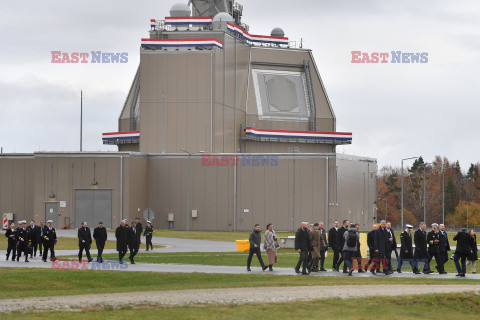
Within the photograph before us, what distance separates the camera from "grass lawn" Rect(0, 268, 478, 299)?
28.0m

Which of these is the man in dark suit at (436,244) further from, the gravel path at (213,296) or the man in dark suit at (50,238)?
the man in dark suit at (50,238)

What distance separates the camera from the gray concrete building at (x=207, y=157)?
8200cm

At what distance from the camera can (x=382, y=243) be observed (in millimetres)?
33625

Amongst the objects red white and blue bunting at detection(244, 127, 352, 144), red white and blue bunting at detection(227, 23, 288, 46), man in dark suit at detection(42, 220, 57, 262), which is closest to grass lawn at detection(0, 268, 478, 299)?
man in dark suit at detection(42, 220, 57, 262)

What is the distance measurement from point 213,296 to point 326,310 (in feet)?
11.1

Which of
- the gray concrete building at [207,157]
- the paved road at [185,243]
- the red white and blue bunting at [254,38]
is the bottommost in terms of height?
the paved road at [185,243]

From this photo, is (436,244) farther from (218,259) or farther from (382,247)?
(218,259)

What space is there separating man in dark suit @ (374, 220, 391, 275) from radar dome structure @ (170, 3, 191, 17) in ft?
230

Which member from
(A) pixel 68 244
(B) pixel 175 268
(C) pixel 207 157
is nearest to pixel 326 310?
(B) pixel 175 268

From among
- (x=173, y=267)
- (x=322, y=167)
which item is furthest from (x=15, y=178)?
(x=173, y=267)

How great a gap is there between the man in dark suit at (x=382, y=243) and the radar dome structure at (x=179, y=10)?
230ft

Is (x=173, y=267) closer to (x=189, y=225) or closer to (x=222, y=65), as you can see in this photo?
(x=189, y=225)

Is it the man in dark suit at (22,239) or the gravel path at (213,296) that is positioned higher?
the man in dark suit at (22,239)

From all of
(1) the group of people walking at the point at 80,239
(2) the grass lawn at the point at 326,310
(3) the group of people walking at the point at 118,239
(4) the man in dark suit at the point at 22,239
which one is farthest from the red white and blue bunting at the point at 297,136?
(2) the grass lawn at the point at 326,310
